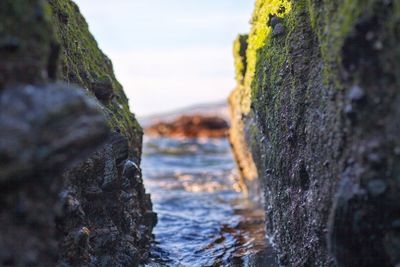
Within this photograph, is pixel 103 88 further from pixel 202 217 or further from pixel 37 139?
pixel 202 217

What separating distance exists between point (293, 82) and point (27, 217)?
153 inches

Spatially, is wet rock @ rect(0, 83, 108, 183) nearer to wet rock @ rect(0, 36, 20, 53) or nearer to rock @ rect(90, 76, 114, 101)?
wet rock @ rect(0, 36, 20, 53)

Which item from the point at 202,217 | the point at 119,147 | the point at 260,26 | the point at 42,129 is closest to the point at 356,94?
the point at 42,129

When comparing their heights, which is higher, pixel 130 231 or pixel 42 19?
pixel 42 19

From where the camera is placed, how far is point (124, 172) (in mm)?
7020

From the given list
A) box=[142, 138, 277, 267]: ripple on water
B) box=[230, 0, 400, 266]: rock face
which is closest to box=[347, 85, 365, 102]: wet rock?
box=[230, 0, 400, 266]: rock face

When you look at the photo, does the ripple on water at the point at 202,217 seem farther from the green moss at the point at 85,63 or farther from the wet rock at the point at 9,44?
the wet rock at the point at 9,44

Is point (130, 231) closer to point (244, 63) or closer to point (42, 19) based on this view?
point (42, 19)

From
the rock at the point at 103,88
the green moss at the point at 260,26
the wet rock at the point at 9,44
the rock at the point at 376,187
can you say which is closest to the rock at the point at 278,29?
the green moss at the point at 260,26

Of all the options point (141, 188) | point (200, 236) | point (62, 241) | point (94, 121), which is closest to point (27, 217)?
point (94, 121)

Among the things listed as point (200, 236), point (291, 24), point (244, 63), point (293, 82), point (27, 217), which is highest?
point (244, 63)

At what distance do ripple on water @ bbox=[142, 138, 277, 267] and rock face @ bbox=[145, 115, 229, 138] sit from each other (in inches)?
461

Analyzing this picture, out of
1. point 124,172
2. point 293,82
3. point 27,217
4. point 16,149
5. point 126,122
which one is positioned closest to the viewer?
point 16,149

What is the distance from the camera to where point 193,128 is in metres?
35.5
